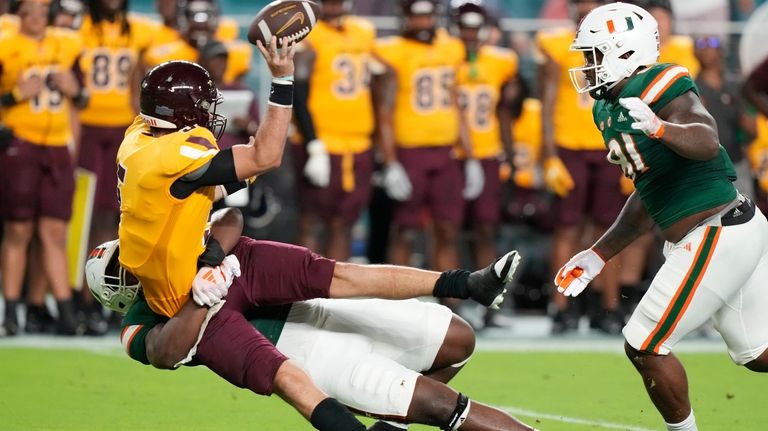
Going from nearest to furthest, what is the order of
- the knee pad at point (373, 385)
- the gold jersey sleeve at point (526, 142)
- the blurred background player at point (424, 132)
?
1. the knee pad at point (373, 385)
2. the blurred background player at point (424, 132)
3. the gold jersey sleeve at point (526, 142)

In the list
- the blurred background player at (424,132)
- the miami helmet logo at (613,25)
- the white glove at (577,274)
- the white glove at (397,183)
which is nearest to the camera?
the miami helmet logo at (613,25)

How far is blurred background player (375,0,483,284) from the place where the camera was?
8914 millimetres

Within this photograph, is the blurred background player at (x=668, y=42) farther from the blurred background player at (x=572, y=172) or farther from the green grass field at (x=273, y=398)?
the green grass field at (x=273, y=398)

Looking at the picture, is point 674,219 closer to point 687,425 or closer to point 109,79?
point 687,425

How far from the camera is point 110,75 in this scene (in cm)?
868

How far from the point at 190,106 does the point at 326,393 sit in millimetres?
1103

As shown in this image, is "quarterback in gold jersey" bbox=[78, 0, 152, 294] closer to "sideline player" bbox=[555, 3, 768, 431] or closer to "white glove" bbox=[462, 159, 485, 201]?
"white glove" bbox=[462, 159, 485, 201]

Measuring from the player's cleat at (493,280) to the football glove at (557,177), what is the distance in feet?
13.6

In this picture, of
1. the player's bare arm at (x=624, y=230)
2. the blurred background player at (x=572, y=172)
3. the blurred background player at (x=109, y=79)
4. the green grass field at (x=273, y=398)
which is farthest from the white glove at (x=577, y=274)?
the blurred background player at (x=109, y=79)

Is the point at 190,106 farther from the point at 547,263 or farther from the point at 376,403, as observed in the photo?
the point at 547,263

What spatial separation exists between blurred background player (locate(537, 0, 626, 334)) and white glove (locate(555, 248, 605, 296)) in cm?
362

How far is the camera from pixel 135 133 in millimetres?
4738

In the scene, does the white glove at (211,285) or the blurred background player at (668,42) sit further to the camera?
the blurred background player at (668,42)

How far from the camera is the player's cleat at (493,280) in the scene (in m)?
4.52
